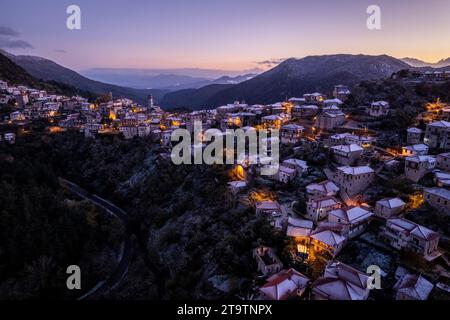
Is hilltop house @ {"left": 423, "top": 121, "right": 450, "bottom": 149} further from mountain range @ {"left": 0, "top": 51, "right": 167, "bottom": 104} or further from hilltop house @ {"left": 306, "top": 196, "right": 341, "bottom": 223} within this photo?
mountain range @ {"left": 0, "top": 51, "right": 167, "bottom": 104}

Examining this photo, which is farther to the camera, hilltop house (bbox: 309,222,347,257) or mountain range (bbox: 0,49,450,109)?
mountain range (bbox: 0,49,450,109)

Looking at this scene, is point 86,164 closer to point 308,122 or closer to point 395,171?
point 308,122

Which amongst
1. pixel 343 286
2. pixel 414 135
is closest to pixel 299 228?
→ pixel 343 286

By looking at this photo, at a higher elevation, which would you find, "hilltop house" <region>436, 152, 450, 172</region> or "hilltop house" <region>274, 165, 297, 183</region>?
"hilltop house" <region>436, 152, 450, 172</region>

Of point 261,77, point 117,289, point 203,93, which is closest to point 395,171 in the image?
point 117,289

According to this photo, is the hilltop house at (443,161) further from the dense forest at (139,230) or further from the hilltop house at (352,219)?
the dense forest at (139,230)

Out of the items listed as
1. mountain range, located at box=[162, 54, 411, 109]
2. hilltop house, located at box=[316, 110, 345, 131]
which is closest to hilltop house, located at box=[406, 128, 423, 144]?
hilltop house, located at box=[316, 110, 345, 131]
